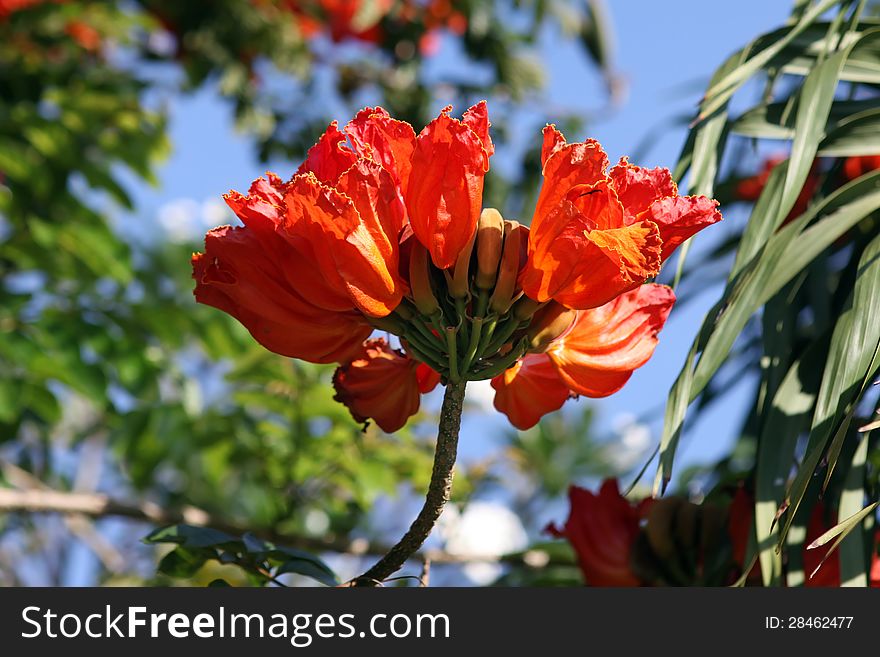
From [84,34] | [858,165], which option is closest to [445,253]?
[858,165]

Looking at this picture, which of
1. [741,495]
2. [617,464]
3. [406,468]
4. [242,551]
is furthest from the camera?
[617,464]

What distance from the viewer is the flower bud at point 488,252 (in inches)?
47.2

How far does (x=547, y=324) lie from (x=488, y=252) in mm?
122

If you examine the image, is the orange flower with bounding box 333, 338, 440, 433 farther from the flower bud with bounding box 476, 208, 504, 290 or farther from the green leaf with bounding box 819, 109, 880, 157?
the green leaf with bounding box 819, 109, 880, 157

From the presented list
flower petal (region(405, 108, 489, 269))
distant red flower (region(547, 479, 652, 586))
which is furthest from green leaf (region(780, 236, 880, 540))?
distant red flower (region(547, 479, 652, 586))

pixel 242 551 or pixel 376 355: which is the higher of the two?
pixel 376 355

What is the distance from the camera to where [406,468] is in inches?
116

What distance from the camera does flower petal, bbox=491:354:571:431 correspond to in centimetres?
136

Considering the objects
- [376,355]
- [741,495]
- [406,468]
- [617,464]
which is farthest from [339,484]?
[617,464]

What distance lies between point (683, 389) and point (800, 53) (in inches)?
30.6

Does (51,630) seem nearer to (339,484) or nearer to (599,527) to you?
(599,527)

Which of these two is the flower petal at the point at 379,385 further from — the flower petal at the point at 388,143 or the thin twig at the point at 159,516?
the thin twig at the point at 159,516

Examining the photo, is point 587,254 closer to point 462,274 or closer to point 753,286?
point 462,274

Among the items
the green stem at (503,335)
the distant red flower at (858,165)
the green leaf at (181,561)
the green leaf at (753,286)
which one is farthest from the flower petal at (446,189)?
the distant red flower at (858,165)
